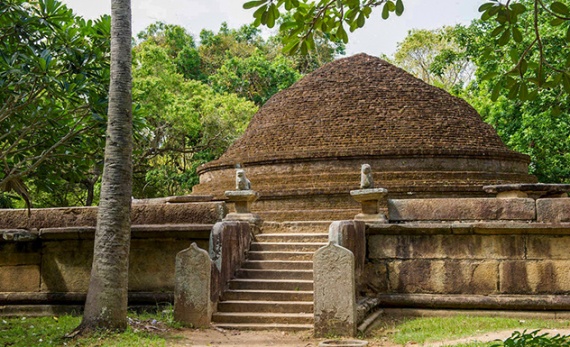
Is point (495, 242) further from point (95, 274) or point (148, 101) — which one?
point (148, 101)

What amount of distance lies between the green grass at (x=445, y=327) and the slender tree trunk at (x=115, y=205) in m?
2.85

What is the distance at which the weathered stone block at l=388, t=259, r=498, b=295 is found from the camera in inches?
344

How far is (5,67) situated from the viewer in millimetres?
Result: 7000

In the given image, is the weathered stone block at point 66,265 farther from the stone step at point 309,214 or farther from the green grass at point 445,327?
the stone step at point 309,214

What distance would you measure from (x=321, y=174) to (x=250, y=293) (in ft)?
21.3

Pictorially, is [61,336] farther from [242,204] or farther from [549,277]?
[549,277]

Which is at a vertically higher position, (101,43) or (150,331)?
(101,43)

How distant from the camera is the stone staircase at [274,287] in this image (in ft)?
25.8

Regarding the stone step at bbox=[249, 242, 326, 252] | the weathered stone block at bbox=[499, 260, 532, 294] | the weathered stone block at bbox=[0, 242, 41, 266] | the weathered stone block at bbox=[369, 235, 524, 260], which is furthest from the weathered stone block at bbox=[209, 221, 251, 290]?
the weathered stone block at bbox=[499, 260, 532, 294]

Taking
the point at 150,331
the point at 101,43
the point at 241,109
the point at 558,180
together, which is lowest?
the point at 150,331

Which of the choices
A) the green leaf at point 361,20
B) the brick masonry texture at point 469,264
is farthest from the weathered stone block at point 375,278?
the green leaf at point 361,20

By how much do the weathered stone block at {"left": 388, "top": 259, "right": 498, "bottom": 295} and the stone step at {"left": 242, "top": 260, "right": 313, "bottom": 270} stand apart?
113cm

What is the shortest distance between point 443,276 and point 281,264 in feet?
7.09

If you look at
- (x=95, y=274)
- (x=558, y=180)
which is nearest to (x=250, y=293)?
(x=95, y=274)
